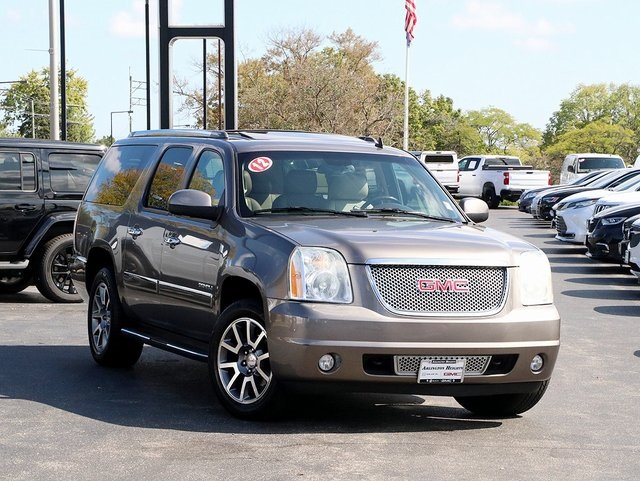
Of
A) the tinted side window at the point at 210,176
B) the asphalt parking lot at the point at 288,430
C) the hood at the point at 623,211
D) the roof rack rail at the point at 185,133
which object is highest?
the roof rack rail at the point at 185,133

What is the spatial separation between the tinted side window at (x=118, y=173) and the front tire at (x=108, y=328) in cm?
64

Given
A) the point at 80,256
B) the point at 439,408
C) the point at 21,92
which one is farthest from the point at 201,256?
the point at 21,92

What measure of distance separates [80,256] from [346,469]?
483 centimetres

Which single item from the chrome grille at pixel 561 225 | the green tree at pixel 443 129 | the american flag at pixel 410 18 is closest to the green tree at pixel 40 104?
the green tree at pixel 443 129

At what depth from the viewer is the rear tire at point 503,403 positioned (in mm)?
8094

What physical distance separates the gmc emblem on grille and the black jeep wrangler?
834 centimetres

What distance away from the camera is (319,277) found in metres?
7.36

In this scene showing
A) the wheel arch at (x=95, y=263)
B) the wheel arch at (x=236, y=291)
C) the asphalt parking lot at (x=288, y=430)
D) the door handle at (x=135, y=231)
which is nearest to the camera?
the asphalt parking lot at (x=288, y=430)

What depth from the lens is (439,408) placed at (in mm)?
8562

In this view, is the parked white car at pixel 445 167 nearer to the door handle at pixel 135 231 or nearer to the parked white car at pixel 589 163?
the parked white car at pixel 589 163

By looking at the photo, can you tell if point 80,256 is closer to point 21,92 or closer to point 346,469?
point 346,469

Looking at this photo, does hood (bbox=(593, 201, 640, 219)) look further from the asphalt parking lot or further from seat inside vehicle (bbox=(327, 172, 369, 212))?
seat inside vehicle (bbox=(327, 172, 369, 212))

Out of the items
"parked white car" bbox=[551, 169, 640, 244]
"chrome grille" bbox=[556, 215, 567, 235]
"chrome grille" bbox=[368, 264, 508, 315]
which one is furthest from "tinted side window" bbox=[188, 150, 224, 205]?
"chrome grille" bbox=[556, 215, 567, 235]

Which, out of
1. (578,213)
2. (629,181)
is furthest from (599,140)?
(578,213)
